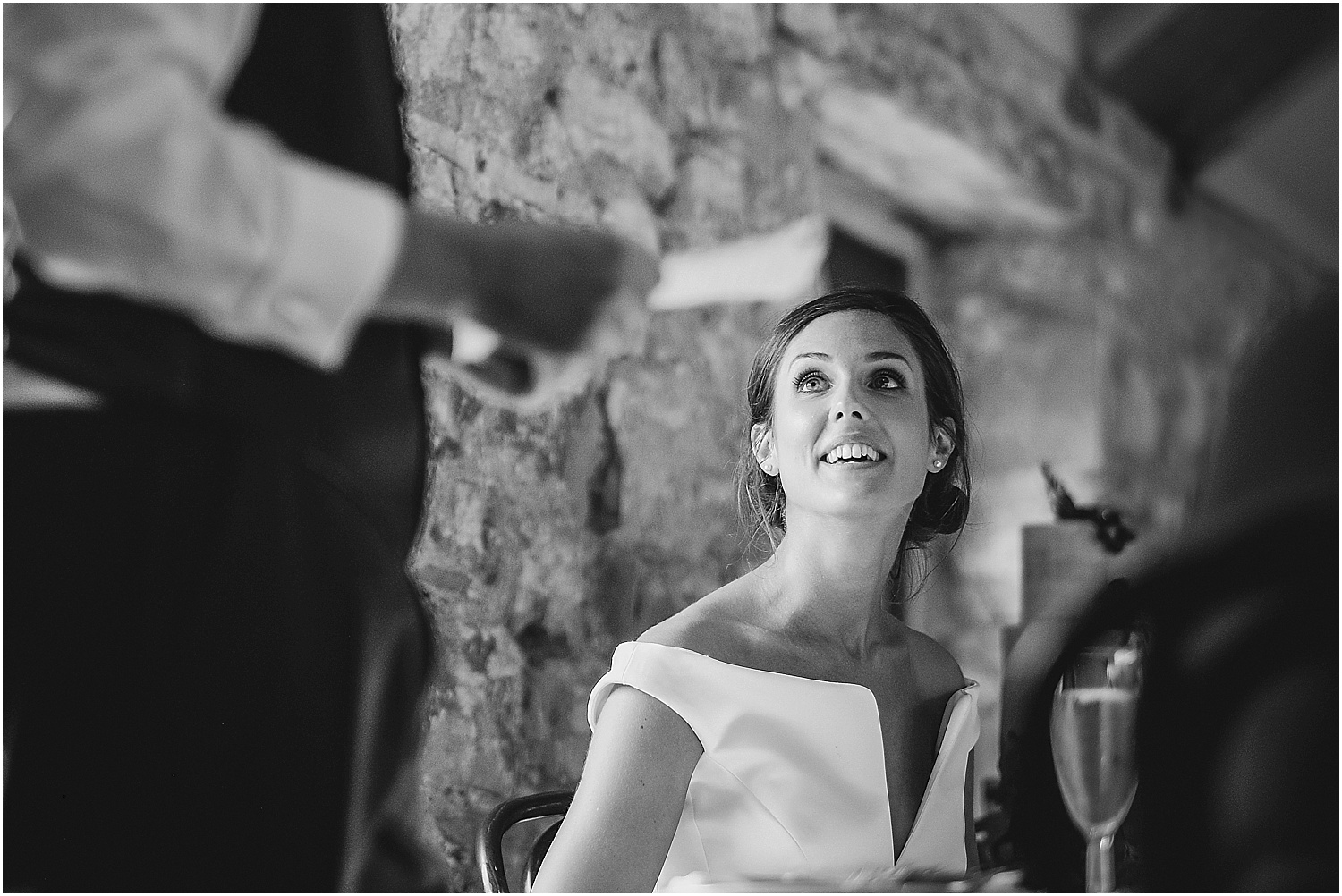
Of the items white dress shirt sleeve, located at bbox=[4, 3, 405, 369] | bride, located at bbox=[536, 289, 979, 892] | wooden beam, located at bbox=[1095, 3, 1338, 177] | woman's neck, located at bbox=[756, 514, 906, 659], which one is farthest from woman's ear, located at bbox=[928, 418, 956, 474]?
wooden beam, located at bbox=[1095, 3, 1338, 177]

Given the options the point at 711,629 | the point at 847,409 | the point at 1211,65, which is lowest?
the point at 711,629

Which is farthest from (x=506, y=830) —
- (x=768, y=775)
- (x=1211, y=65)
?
(x=1211, y=65)

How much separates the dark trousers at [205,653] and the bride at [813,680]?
0.25 meters

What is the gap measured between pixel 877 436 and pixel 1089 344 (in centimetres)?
114

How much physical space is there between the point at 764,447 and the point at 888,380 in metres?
0.18

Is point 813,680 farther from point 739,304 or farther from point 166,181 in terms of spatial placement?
point 166,181

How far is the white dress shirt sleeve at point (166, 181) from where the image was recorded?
0.95 m

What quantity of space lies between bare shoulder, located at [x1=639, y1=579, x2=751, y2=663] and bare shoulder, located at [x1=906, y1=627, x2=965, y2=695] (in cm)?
27

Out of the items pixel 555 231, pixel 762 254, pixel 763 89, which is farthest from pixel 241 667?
pixel 763 89

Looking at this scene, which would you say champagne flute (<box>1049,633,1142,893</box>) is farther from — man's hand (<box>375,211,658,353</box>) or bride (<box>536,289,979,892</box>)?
man's hand (<box>375,211,658,353</box>)

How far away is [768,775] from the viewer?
1172 mm

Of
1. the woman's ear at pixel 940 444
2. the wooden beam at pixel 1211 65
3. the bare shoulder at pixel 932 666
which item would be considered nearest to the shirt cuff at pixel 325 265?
the woman's ear at pixel 940 444

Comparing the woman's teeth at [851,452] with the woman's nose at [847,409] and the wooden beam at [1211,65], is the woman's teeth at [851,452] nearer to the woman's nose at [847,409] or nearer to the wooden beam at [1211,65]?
the woman's nose at [847,409]

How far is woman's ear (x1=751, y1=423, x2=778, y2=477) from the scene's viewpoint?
1404 mm
